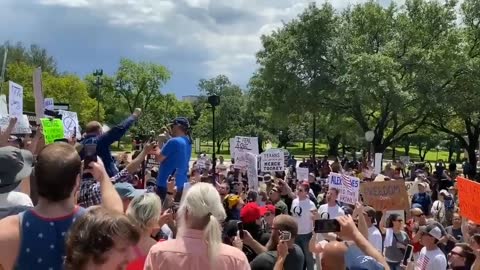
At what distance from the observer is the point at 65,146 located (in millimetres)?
3014

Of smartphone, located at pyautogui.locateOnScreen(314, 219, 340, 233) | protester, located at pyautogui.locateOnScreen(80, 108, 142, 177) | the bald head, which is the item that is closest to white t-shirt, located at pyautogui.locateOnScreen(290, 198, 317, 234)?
protester, located at pyautogui.locateOnScreen(80, 108, 142, 177)

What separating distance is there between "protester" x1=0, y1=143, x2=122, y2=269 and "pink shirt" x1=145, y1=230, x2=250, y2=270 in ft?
2.36

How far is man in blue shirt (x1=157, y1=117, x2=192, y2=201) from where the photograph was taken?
291 inches

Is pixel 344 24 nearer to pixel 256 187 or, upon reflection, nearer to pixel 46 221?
pixel 256 187

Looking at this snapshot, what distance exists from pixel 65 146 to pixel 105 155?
3.60 metres

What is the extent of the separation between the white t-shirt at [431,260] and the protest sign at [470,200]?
3.03ft

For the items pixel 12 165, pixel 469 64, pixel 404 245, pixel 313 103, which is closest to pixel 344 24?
pixel 313 103

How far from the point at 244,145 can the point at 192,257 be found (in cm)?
1257

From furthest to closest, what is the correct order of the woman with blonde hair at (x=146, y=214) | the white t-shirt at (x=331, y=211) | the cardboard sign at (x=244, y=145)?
the cardboard sign at (x=244, y=145)
the white t-shirt at (x=331, y=211)
the woman with blonde hair at (x=146, y=214)

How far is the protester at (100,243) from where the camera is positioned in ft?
7.53

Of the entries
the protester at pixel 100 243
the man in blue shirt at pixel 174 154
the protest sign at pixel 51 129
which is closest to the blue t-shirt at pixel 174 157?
the man in blue shirt at pixel 174 154

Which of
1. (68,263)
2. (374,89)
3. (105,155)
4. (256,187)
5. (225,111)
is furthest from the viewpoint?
(225,111)

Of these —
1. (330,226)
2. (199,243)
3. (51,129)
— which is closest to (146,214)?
(199,243)

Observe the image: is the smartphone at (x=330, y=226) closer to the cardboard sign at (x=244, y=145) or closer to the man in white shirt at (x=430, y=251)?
the man in white shirt at (x=430, y=251)
